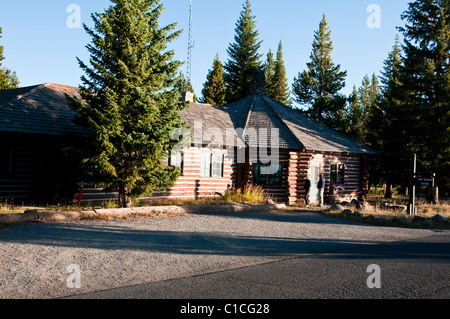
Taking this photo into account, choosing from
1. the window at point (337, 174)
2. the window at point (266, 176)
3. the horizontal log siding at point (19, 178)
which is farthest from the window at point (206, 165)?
the window at point (337, 174)

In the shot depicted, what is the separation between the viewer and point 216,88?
4566cm

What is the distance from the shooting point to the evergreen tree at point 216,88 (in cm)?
4528

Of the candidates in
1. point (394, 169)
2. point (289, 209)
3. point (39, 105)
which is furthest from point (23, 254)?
point (394, 169)

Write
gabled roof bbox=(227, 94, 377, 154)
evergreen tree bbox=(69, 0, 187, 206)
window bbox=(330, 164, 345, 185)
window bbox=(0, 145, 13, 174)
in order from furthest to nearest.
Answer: window bbox=(330, 164, 345, 185)
gabled roof bbox=(227, 94, 377, 154)
window bbox=(0, 145, 13, 174)
evergreen tree bbox=(69, 0, 187, 206)

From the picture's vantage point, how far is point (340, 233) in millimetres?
11305

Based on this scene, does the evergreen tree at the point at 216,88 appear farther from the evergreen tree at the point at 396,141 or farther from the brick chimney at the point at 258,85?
the evergreen tree at the point at 396,141

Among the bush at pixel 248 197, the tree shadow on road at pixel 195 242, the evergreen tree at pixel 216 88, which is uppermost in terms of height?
the evergreen tree at pixel 216 88

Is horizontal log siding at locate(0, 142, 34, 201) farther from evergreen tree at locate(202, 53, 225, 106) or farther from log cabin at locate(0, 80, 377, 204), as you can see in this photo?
evergreen tree at locate(202, 53, 225, 106)

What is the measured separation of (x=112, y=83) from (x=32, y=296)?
892 centimetres

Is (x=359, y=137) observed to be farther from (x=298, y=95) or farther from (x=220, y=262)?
(x=220, y=262)

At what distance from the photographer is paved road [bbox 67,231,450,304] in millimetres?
5246

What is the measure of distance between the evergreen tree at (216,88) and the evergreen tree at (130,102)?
1255 inches

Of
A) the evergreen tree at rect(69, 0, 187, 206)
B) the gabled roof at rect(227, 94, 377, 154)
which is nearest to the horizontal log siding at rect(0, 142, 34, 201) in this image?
the evergreen tree at rect(69, 0, 187, 206)

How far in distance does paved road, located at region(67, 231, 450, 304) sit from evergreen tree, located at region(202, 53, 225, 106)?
3848 cm
